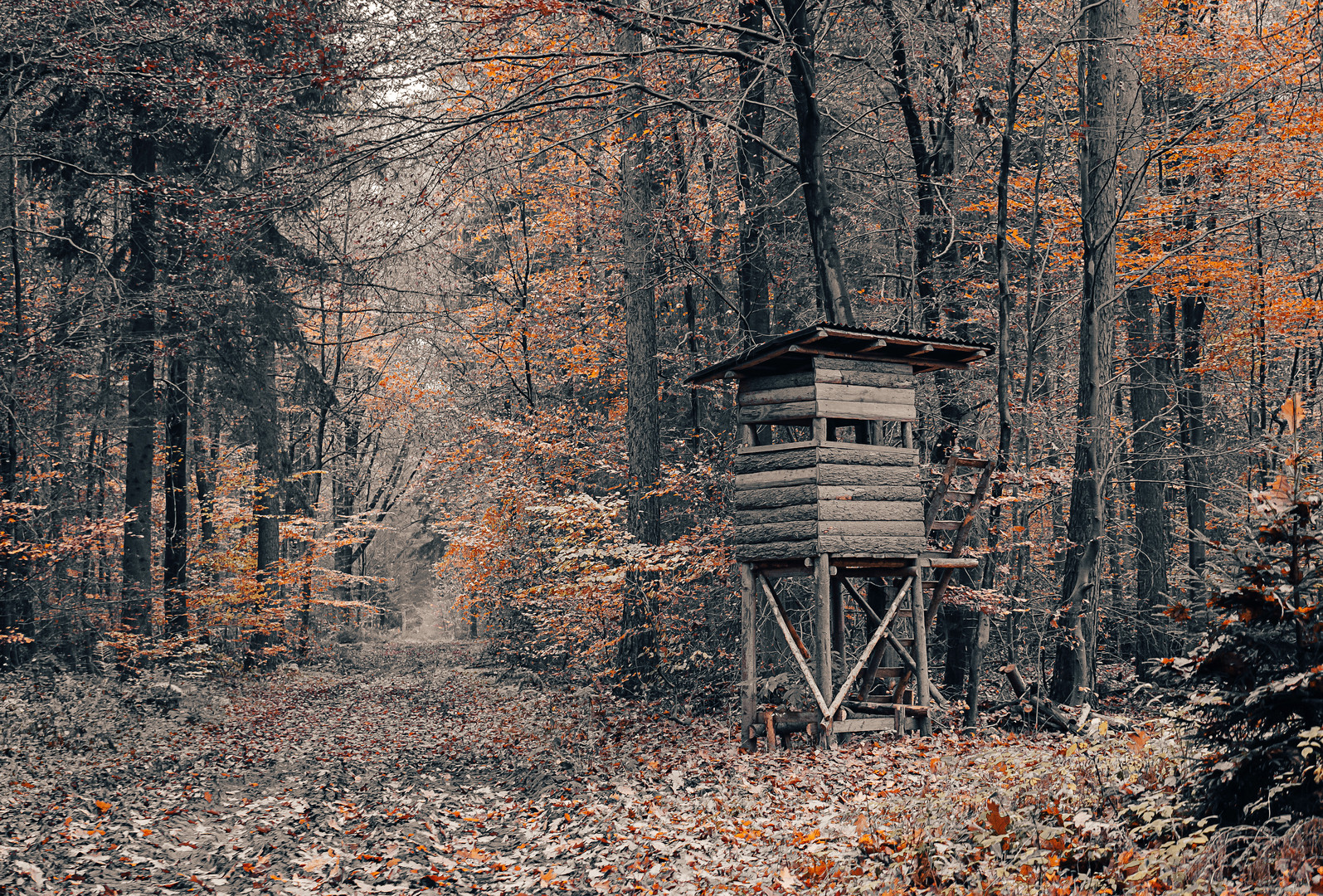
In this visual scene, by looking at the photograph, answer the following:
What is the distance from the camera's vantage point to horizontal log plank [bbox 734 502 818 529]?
972cm

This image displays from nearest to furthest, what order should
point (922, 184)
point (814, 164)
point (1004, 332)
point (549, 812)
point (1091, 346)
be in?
point (549, 812), point (1004, 332), point (1091, 346), point (814, 164), point (922, 184)

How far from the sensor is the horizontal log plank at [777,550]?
9.68 metres

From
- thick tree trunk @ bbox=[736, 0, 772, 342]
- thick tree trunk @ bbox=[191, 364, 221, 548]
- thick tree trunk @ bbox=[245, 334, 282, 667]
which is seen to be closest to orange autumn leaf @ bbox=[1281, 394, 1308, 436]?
thick tree trunk @ bbox=[736, 0, 772, 342]

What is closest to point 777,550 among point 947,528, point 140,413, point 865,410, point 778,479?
point 778,479

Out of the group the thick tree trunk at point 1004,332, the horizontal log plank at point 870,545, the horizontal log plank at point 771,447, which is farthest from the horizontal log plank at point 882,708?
the horizontal log plank at point 771,447

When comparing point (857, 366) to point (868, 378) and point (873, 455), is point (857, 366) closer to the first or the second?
point (868, 378)

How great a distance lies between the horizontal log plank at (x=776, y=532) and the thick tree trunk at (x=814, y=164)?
3.28 metres

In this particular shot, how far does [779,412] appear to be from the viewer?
10164mm

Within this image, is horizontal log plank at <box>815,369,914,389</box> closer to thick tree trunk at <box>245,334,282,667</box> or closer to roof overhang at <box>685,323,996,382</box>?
roof overhang at <box>685,323,996,382</box>

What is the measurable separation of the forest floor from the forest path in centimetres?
2

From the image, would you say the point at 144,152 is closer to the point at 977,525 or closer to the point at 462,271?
the point at 462,271

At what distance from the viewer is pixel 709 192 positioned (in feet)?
54.1

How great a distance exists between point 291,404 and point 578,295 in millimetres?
8042

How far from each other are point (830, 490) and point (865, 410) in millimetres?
1055
